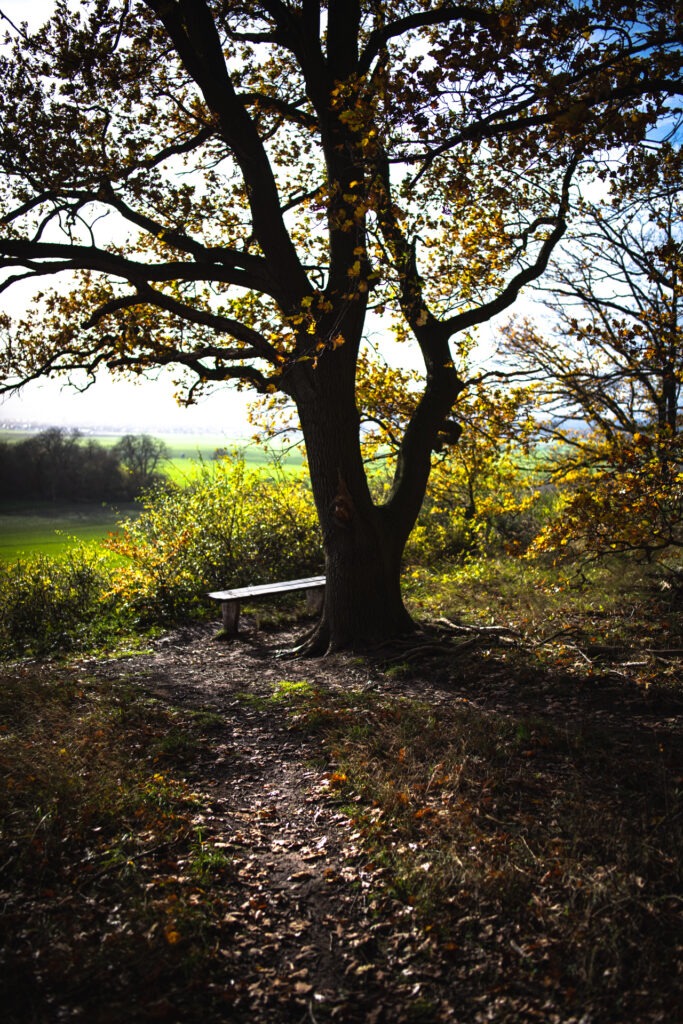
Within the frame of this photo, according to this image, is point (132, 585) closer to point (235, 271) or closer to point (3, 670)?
point (3, 670)

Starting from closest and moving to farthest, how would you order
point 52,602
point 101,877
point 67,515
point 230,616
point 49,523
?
point 101,877 → point 230,616 → point 52,602 → point 49,523 → point 67,515

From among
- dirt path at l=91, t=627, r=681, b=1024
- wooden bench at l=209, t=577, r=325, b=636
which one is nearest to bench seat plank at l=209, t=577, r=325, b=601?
wooden bench at l=209, t=577, r=325, b=636

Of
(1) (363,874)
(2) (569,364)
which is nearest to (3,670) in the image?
(1) (363,874)

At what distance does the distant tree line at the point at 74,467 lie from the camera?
18.0m

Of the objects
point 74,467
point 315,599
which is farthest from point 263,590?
point 74,467

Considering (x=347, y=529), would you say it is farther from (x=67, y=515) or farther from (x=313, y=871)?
(x=67, y=515)

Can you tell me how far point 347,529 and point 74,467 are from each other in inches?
526

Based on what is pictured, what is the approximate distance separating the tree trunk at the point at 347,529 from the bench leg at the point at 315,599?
2872mm

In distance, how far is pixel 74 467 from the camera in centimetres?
1895

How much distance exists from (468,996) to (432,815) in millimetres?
1238

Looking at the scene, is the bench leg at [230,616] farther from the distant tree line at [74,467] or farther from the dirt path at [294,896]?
the distant tree line at [74,467]

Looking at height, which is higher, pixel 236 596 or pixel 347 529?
pixel 347 529

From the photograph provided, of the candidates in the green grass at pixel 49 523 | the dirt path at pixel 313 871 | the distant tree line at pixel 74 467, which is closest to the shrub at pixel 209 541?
the green grass at pixel 49 523

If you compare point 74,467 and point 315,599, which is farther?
point 74,467
